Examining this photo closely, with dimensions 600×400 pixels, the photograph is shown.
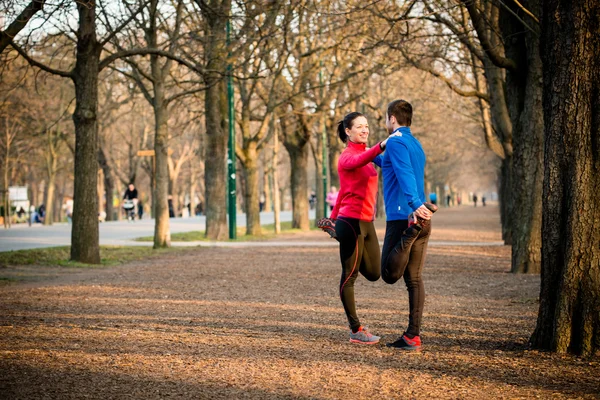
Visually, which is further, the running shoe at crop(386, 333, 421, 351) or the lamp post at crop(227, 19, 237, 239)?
the lamp post at crop(227, 19, 237, 239)

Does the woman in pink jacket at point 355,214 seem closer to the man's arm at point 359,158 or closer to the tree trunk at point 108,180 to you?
the man's arm at point 359,158

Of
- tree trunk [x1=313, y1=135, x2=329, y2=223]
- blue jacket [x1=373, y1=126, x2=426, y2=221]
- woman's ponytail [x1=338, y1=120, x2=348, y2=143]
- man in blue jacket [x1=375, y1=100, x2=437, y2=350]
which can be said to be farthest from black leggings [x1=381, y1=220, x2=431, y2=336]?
tree trunk [x1=313, y1=135, x2=329, y2=223]

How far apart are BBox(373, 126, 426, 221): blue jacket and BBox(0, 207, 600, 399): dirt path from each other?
1.14 m

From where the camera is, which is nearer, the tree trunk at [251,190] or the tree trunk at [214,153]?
the tree trunk at [214,153]

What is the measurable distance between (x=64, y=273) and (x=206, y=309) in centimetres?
598

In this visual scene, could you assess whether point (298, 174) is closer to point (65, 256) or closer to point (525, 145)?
point (65, 256)

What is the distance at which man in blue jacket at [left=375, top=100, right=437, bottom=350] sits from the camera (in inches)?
261

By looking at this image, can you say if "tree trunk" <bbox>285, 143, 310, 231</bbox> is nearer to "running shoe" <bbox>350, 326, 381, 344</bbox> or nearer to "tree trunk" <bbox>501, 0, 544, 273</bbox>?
"tree trunk" <bbox>501, 0, 544, 273</bbox>

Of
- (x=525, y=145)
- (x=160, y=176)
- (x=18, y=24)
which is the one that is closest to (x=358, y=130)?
(x=525, y=145)

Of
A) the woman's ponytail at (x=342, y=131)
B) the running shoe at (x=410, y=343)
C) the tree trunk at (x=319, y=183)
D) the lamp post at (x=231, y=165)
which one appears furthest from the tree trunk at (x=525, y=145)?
the tree trunk at (x=319, y=183)

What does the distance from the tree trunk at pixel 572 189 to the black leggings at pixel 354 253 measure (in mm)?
1364

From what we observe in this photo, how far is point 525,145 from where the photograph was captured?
13914 millimetres

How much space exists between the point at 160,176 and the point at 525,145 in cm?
1027

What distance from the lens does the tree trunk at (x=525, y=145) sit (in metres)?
13.4
